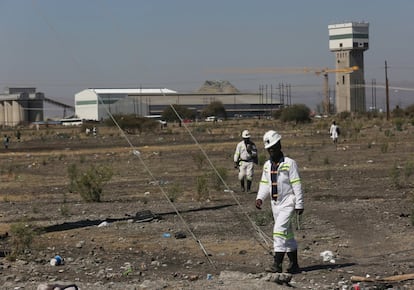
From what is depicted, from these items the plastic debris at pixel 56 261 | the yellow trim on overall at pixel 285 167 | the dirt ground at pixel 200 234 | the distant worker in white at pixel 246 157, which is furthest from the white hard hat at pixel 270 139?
the distant worker in white at pixel 246 157

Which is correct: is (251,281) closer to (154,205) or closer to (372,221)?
(372,221)

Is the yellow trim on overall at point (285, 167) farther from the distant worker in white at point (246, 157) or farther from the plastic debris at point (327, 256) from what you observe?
the distant worker in white at point (246, 157)

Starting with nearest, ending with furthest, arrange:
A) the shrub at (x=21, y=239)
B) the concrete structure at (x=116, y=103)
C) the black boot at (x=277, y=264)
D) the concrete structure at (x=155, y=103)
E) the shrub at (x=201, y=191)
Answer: the black boot at (x=277, y=264)
the shrub at (x=21, y=239)
the shrub at (x=201, y=191)
the concrete structure at (x=116, y=103)
the concrete structure at (x=155, y=103)

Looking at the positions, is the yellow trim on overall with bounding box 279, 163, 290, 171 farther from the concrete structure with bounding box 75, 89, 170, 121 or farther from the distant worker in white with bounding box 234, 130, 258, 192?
the concrete structure with bounding box 75, 89, 170, 121

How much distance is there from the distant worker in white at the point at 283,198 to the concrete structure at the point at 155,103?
474 feet

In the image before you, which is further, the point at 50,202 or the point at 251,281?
the point at 50,202

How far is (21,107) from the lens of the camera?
174125mm

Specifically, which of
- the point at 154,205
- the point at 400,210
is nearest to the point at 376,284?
the point at 400,210

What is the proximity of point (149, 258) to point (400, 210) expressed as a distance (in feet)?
21.6

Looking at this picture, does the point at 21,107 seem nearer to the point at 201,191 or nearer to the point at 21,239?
the point at 201,191

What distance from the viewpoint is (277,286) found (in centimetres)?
983

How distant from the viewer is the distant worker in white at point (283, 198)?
11.4m

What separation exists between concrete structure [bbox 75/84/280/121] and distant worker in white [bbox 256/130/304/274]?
14447cm

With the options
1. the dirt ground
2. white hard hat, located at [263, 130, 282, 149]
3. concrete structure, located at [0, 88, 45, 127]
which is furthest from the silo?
white hard hat, located at [263, 130, 282, 149]
